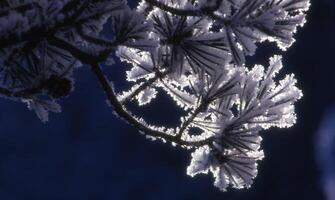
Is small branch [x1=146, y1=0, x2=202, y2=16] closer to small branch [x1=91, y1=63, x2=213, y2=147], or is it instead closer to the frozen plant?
the frozen plant

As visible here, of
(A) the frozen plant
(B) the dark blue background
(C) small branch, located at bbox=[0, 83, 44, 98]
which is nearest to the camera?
(A) the frozen plant

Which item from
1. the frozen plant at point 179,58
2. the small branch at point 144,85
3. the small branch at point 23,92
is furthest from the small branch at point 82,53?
the small branch at point 144,85

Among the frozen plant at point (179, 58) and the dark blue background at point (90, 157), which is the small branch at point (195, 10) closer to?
the frozen plant at point (179, 58)

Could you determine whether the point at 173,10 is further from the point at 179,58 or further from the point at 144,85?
the point at 144,85

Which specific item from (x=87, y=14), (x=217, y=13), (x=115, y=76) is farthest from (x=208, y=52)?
(x=115, y=76)

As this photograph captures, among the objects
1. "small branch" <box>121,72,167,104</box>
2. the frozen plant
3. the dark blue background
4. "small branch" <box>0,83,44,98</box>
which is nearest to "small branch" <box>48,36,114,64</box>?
the frozen plant

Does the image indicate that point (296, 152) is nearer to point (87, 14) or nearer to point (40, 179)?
point (40, 179)

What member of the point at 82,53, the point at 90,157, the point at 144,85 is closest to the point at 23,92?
the point at 82,53
